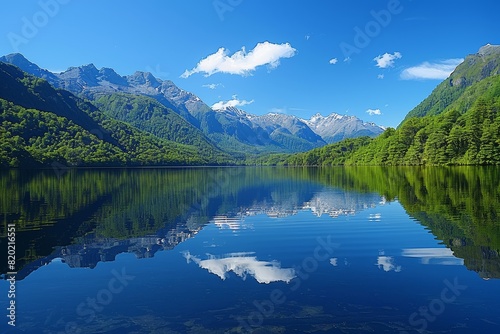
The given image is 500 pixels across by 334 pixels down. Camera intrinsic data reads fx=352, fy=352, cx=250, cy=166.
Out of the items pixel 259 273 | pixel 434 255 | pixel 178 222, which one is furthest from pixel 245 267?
pixel 178 222

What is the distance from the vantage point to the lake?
42.5ft

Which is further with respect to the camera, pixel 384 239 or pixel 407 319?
pixel 384 239

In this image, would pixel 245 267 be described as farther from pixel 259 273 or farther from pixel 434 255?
pixel 434 255

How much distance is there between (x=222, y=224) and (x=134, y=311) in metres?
20.3

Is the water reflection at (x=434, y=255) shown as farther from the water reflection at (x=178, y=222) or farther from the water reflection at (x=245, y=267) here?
the water reflection at (x=245, y=267)

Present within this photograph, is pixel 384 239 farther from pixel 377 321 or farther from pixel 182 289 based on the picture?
pixel 182 289

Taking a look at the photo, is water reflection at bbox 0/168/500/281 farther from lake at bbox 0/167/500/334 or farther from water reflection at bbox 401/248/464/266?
lake at bbox 0/167/500/334

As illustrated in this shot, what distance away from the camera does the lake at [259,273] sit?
12953mm

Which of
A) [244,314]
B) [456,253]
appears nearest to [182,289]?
[244,314]

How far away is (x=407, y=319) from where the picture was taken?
12820 millimetres

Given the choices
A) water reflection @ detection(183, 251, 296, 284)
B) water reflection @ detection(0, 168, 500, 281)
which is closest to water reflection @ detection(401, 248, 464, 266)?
water reflection @ detection(0, 168, 500, 281)

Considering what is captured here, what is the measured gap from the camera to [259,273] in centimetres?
1866

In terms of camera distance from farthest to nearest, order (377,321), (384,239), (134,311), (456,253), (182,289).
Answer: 1. (384,239)
2. (456,253)
3. (182,289)
4. (134,311)
5. (377,321)

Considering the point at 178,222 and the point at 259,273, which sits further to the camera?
the point at 178,222
